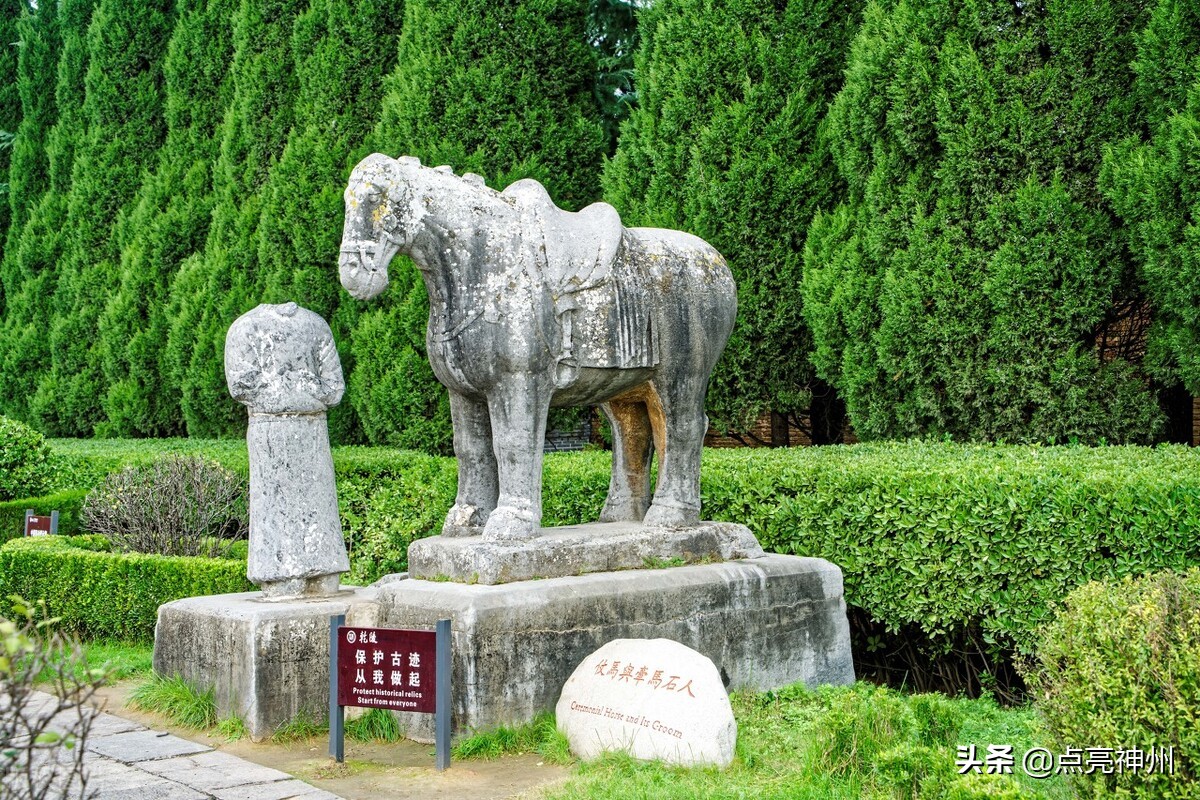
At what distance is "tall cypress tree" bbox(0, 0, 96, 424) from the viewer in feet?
57.8

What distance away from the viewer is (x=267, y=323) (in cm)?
667

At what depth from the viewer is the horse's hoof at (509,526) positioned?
247 inches

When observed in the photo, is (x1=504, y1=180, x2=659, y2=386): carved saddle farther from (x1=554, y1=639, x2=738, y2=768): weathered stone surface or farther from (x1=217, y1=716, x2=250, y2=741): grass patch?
(x1=217, y1=716, x2=250, y2=741): grass patch

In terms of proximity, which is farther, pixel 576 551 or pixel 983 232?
pixel 983 232

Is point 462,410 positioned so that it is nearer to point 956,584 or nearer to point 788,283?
point 956,584

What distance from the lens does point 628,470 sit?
7461 millimetres

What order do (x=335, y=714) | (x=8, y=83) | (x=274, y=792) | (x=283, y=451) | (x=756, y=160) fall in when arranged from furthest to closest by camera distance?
(x=8, y=83) → (x=756, y=160) → (x=283, y=451) → (x=335, y=714) → (x=274, y=792)

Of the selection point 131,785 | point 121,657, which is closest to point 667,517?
point 131,785

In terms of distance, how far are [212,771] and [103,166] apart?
1352 cm

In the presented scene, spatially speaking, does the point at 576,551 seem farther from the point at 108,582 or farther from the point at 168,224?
the point at 168,224

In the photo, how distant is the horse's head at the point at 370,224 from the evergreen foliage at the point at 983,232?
4451mm

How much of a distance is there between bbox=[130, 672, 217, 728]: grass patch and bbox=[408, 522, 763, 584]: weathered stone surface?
4.25 ft

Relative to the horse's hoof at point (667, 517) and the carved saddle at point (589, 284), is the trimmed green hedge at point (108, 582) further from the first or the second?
the carved saddle at point (589, 284)

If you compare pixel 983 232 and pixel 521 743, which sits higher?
pixel 983 232
